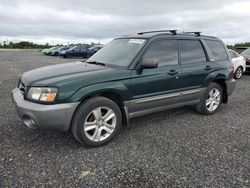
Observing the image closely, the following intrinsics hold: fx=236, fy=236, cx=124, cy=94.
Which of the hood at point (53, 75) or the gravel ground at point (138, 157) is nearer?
the gravel ground at point (138, 157)

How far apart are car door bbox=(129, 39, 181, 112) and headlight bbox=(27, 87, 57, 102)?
4.10 ft

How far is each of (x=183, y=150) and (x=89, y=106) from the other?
157 cm

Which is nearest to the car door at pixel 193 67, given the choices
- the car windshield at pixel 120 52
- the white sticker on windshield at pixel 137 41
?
the white sticker on windshield at pixel 137 41

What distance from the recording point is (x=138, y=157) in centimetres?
335

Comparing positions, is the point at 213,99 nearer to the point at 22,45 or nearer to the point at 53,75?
the point at 53,75

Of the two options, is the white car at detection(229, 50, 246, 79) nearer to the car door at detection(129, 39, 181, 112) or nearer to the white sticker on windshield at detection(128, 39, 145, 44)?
the car door at detection(129, 39, 181, 112)

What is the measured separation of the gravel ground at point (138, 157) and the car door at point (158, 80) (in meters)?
0.57

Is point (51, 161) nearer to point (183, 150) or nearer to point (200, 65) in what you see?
point (183, 150)

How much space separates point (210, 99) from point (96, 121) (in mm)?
2913

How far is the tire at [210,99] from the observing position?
16.8 feet

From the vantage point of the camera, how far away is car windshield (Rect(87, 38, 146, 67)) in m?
4.08

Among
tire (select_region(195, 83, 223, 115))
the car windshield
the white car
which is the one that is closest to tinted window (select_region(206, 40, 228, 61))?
tire (select_region(195, 83, 223, 115))

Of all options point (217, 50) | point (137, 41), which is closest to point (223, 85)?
point (217, 50)

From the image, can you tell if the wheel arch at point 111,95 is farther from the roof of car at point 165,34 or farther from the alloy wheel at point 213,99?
the alloy wheel at point 213,99
